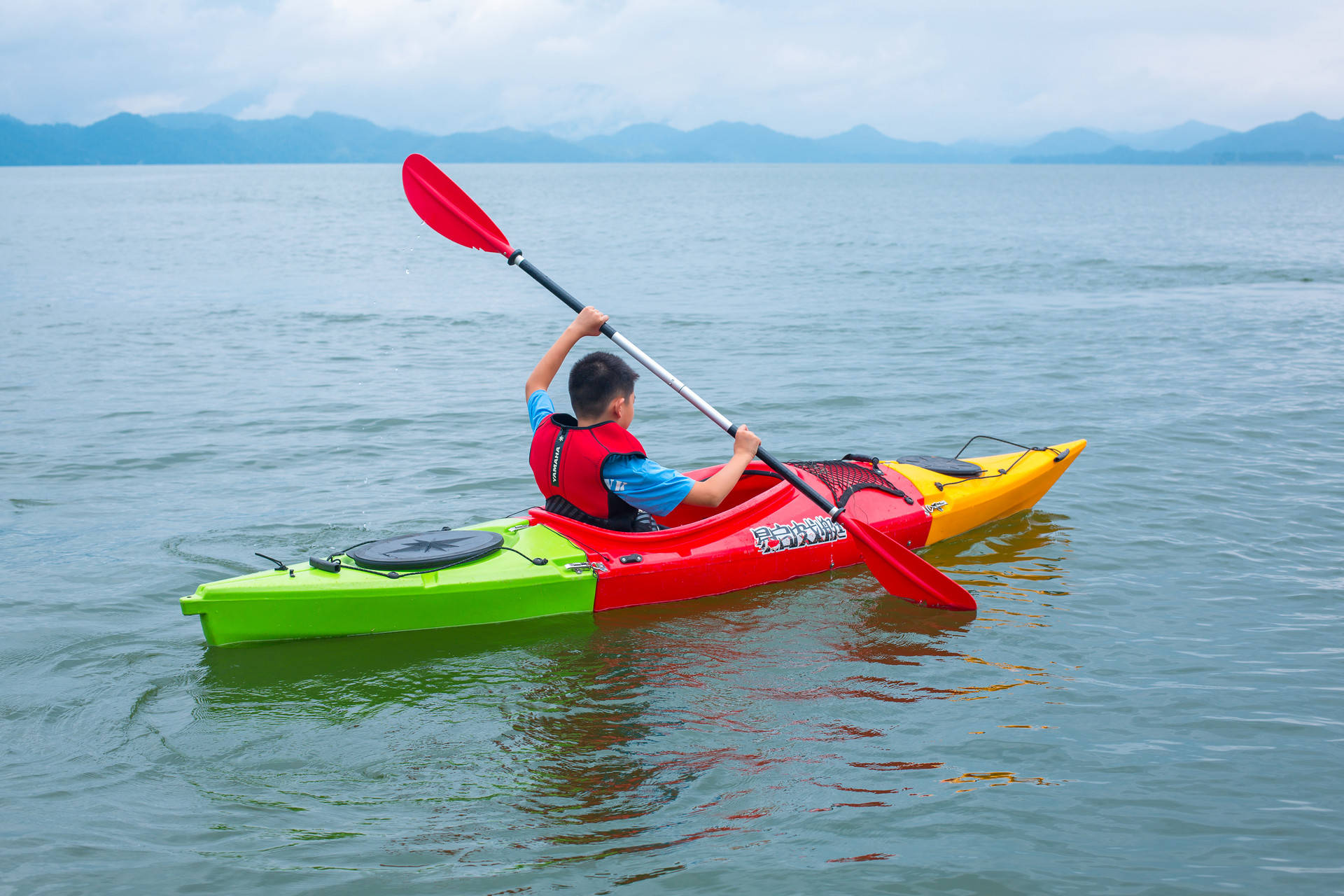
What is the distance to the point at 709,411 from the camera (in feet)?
18.0

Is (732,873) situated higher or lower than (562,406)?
lower

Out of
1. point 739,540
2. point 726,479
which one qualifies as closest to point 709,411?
point 726,479

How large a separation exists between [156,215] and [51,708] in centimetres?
4584

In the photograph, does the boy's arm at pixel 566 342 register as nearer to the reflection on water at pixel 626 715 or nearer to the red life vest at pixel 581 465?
the red life vest at pixel 581 465

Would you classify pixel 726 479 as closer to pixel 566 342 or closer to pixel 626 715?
pixel 566 342

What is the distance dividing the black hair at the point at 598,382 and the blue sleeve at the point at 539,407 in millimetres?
375

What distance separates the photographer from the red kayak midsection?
5.19 meters

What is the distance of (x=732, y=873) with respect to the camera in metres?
3.28

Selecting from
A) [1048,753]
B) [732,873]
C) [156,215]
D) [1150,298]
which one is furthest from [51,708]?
[156,215]

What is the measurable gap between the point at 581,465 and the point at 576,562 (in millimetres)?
520

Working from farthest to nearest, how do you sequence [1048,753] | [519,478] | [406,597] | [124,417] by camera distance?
[124,417] < [519,478] < [406,597] < [1048,753]

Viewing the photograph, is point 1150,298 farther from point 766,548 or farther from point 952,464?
point 766,548

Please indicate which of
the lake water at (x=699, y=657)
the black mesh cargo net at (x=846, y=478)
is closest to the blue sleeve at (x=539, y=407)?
the lake water at (x=699, y=657)

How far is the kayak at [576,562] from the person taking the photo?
469 centimetres
